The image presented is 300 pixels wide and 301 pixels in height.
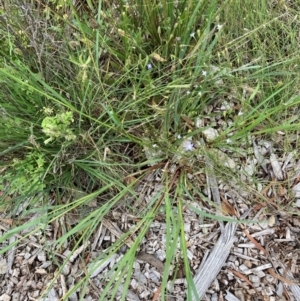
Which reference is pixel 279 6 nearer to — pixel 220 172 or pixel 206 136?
pixel 206 136

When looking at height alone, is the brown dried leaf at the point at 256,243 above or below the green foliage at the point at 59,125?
below

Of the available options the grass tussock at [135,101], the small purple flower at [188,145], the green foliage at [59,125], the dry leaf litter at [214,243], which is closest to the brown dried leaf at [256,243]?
the dry leaf litter at [214,243]

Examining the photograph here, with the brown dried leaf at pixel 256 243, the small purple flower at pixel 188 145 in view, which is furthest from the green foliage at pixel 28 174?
the brown dried leaf at pixel 256 243

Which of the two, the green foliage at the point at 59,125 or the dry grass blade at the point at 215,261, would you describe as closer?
the green foliage at the point at 59,125

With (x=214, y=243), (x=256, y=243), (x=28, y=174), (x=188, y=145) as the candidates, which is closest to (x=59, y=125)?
(x=28, y=174)


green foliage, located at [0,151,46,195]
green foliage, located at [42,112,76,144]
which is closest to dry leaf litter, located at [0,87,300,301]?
green foliage, located at [0,151,46,195]

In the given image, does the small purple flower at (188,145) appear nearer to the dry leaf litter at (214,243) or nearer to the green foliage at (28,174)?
the dry leaf litter at (214,243)

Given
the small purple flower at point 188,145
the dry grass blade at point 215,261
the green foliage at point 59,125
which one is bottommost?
the dry grass blade at point 215,261

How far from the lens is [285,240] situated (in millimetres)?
1324

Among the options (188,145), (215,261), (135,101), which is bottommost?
(215,261)

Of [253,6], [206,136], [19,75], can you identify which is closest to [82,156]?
[19,75]

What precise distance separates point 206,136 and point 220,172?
0.15 m

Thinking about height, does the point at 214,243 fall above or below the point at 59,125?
below

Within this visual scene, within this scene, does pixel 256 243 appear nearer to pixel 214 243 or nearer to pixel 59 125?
A: pixel 214 243
